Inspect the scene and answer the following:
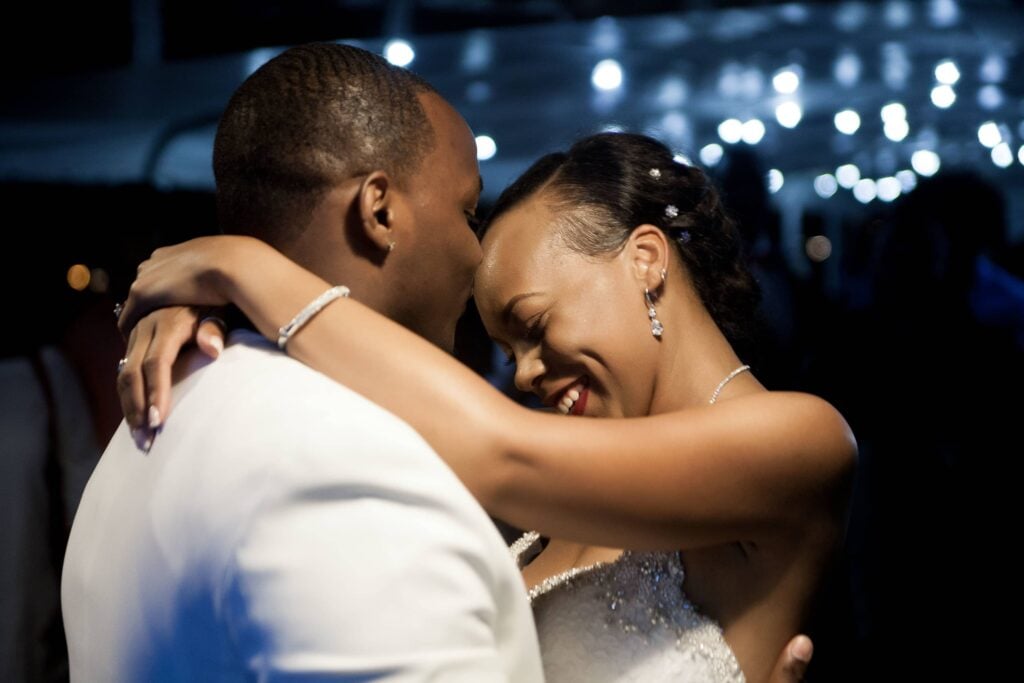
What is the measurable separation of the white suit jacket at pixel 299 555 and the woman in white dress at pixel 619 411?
0.11 m

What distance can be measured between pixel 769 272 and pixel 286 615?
102 inches

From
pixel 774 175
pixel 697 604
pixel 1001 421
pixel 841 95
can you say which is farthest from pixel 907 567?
pixel 774 175

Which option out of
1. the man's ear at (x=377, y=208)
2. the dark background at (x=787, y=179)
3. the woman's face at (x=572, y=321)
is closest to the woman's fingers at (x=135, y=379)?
the man's ear at (x=377, y=208)

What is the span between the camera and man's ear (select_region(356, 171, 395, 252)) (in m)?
1.21

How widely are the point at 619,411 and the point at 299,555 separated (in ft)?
2.97

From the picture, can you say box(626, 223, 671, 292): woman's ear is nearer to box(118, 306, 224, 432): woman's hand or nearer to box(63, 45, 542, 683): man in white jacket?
box(63, 45, 542, 683): man in white jacket

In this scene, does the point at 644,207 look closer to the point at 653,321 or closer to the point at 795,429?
the point at 653,321

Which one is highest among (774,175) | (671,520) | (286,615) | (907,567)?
(286,615)

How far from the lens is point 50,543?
2309 mm

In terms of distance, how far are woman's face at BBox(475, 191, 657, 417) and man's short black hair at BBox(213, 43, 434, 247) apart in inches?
18.7

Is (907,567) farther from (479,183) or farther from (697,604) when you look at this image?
(479,183)

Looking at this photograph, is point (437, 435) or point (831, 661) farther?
point (831, 661)

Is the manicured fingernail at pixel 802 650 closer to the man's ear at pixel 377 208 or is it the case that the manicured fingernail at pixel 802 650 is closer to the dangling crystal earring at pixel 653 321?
the dangling crystal earring at pixel 653 321

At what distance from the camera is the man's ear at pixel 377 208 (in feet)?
3.98
